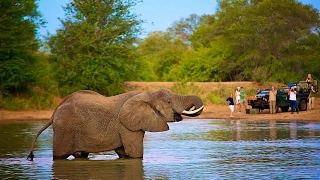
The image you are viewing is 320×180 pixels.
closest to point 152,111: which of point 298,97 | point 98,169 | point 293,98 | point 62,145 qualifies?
point 98,169

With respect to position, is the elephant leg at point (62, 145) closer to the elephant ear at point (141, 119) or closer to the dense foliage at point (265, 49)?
the elephant ear at point (141, 119)

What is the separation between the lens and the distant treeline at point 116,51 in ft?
127

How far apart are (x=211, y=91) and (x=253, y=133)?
21047 mm

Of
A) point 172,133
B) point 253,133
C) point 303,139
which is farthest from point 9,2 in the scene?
point 303,139

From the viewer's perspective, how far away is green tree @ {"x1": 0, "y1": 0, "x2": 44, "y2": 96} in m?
37.7

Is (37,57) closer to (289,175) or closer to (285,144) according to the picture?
(285,144)

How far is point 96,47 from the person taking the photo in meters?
41.7

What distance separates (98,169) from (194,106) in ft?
7.56

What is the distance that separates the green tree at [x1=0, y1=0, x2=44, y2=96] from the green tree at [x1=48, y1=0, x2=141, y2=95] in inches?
124

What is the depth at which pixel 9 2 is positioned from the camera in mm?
38250

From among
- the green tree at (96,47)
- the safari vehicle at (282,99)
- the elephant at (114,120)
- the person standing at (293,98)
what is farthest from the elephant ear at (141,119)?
the green tree at (96,47)

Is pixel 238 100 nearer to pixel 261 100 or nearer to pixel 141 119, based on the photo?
pixel 261 100

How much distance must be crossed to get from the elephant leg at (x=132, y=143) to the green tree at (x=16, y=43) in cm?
2449

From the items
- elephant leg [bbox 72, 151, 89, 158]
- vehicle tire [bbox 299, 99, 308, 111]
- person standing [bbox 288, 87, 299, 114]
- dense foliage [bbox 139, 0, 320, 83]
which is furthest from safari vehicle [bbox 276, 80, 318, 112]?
elephant leg [bbox 72, 151, 89, 158]
